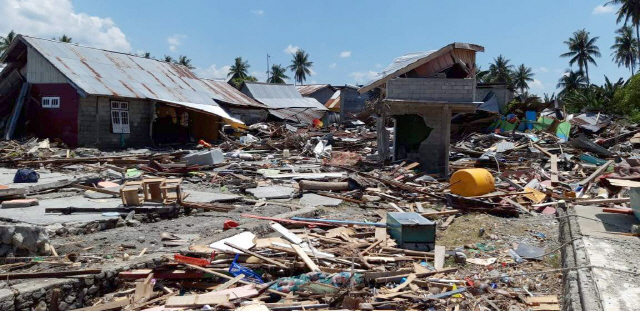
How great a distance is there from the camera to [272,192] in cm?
1244

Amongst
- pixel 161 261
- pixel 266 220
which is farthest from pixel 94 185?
pixel 161 261

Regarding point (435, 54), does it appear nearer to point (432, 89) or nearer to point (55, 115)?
point (432, 89)

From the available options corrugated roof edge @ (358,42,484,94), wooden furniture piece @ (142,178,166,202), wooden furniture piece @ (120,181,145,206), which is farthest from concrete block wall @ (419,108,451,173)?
wooden furniture piece @ (120,181,145,206)

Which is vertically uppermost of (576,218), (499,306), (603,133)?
(603,133)

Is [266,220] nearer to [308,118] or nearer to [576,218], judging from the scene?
[576,218]

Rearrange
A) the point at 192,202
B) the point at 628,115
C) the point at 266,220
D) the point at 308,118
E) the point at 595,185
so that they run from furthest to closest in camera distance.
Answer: the point at 308,118 < the point at 628,115 < the point at 595,185 < the point at 192,202 < the point at 266,220

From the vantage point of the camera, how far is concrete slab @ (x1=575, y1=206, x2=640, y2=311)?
4639 mm

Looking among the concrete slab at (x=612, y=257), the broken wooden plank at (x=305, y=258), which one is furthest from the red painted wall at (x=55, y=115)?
the concrete slab at (x=612, y=257)

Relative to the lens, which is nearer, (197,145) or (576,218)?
(576,218)

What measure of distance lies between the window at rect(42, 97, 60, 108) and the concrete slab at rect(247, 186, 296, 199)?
44.4 feet

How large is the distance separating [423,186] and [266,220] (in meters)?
6.66

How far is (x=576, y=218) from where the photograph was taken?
8.16 meters

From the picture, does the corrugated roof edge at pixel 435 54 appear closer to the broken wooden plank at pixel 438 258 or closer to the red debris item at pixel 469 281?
the broken wooden plank at pixel 438 258

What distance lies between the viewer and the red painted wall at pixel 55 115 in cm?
2156
